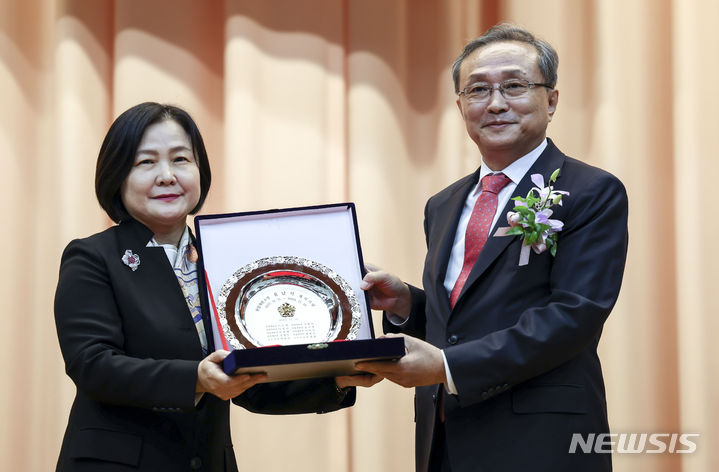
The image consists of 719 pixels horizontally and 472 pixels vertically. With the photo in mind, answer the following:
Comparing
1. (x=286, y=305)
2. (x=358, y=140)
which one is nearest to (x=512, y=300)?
(x=286, y=305)

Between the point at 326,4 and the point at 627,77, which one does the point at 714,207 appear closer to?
the point at 627,77

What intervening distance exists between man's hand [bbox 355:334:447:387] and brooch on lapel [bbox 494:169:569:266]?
366mm

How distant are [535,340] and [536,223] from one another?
322 millimetres

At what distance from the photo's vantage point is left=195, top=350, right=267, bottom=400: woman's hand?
2227mm

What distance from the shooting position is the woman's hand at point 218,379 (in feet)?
7.30

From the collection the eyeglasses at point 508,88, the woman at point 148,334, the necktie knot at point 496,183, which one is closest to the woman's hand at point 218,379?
the woman at point 148,334

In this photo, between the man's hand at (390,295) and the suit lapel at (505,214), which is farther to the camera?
the man's hand at (390,295)

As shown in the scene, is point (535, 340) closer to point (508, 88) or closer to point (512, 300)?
point (512, 300)

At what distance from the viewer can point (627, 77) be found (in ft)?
12.0

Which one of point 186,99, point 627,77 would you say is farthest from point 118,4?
point 627,77

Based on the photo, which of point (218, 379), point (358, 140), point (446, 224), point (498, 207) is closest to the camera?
point (218, 379)

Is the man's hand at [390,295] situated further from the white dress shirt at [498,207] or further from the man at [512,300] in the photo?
the white dress shirt at [498,207]

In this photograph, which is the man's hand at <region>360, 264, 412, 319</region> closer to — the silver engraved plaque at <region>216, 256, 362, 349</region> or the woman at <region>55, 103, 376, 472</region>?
the silver engraved plaque at <region>216, 256, 362, 349</region>

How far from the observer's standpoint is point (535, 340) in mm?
2291
